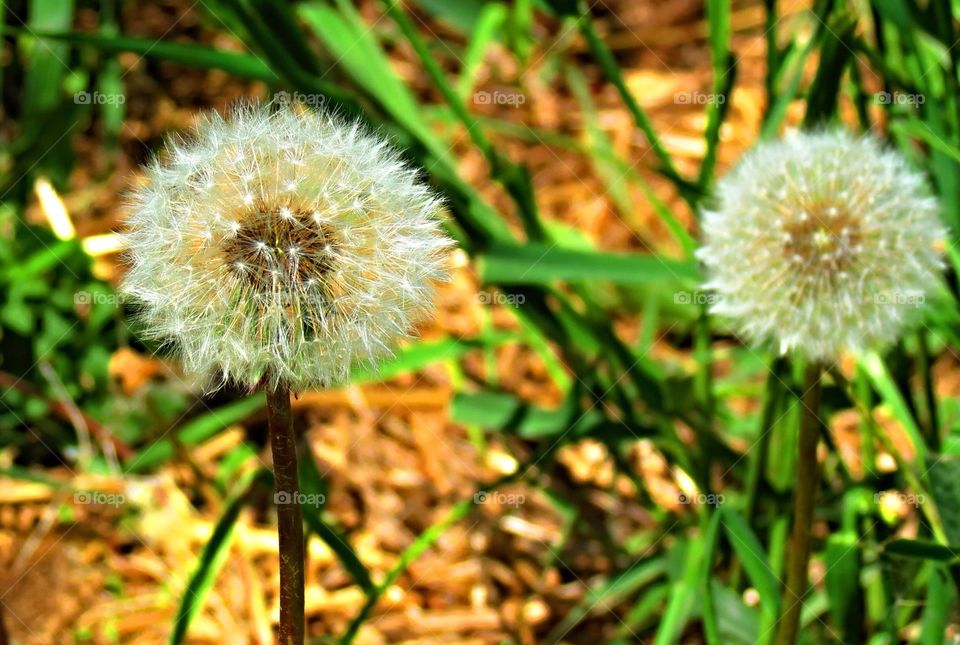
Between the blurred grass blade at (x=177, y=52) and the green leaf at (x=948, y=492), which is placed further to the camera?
the blurred grass blade at (x=177, y=52)

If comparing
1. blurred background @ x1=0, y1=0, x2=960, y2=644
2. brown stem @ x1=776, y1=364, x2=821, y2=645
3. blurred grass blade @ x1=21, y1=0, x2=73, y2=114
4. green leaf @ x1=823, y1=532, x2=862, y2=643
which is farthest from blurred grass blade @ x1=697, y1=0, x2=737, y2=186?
blurred grass blade @ x1=21, y1=0, x2=73, y2=114

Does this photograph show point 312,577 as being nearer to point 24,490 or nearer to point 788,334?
point 24,490

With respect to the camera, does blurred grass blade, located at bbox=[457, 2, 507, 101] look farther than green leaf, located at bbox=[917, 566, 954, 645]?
Yes

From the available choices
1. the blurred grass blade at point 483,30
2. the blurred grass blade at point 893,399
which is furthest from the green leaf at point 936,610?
the blurred grass blade at point 483,30

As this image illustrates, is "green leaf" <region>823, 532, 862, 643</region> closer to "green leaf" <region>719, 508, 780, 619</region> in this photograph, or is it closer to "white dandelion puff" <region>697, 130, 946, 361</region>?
"green leaf" <region>719, 508, 780, 619</region>

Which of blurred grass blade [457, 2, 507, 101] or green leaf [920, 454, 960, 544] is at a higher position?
blurred grass blade [457, 2, 507, 101]

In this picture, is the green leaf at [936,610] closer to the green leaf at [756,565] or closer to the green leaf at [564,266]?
the green leaf at [756,565]

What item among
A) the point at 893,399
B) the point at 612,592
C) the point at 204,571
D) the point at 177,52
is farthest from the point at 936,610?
the point at 177,52
